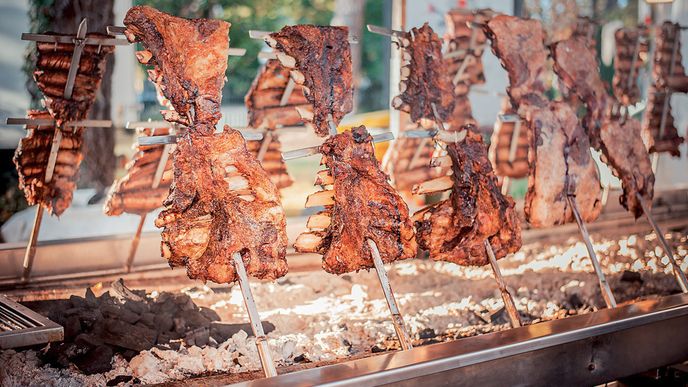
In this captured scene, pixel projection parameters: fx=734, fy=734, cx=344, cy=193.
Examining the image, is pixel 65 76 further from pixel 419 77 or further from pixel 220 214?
pixel 419 77

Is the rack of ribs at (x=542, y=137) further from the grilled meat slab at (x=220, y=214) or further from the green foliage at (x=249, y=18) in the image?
the green foliage at (x=249, y=18)

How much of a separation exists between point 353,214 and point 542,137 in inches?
64.2

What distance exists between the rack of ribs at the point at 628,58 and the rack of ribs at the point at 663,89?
18 cm

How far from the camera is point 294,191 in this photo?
11359 mm

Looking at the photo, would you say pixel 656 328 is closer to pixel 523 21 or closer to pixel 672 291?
pixel 672 291

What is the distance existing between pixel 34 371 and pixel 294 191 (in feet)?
25.3

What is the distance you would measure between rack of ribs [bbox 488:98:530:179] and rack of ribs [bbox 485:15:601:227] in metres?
1.78

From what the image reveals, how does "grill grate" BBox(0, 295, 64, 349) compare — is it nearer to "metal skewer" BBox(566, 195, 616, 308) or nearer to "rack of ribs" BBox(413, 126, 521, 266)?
"rack of ribs" BBox(413, 126, 521, 266)

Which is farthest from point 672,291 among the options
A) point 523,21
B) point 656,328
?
point 523,21

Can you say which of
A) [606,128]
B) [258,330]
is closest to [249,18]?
[606,128]

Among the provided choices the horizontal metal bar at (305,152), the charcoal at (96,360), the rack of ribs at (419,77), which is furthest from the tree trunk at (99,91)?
the horizontal metal bar at (305,152)

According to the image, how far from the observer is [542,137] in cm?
476

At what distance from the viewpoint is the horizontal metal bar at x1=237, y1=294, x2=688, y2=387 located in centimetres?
315

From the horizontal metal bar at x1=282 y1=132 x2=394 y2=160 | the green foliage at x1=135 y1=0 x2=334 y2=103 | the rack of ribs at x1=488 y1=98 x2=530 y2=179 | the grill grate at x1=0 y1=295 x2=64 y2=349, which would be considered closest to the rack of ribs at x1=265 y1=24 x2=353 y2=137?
the horizontal metal bar at x1=282 y1=132 x2=394 y2=160
